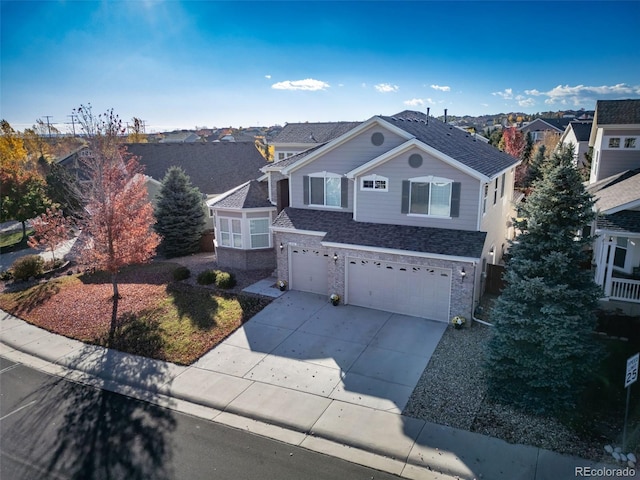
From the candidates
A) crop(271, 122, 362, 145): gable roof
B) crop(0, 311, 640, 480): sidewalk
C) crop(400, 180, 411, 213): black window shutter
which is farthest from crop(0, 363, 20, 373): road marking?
crop(271, 122, 362, 145): gable roof

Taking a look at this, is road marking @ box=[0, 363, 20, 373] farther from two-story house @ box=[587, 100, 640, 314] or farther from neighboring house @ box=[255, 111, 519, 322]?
two-story house @ box=[587, 100, 640, 314]

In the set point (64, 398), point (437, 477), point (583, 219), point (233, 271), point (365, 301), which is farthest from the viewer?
point (233, 271)

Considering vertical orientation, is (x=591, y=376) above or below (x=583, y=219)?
below

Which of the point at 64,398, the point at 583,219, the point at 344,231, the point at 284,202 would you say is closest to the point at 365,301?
the point at 344,231

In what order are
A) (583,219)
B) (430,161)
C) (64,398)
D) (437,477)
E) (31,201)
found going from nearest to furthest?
1. (437,477)
2. (583,219)
3. (64,398)
4. (430,161)
5. (31,201)

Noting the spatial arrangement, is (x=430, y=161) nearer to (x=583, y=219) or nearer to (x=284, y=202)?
(x=583, y=219)

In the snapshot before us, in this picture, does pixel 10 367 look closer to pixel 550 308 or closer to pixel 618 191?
pixel 550 308
